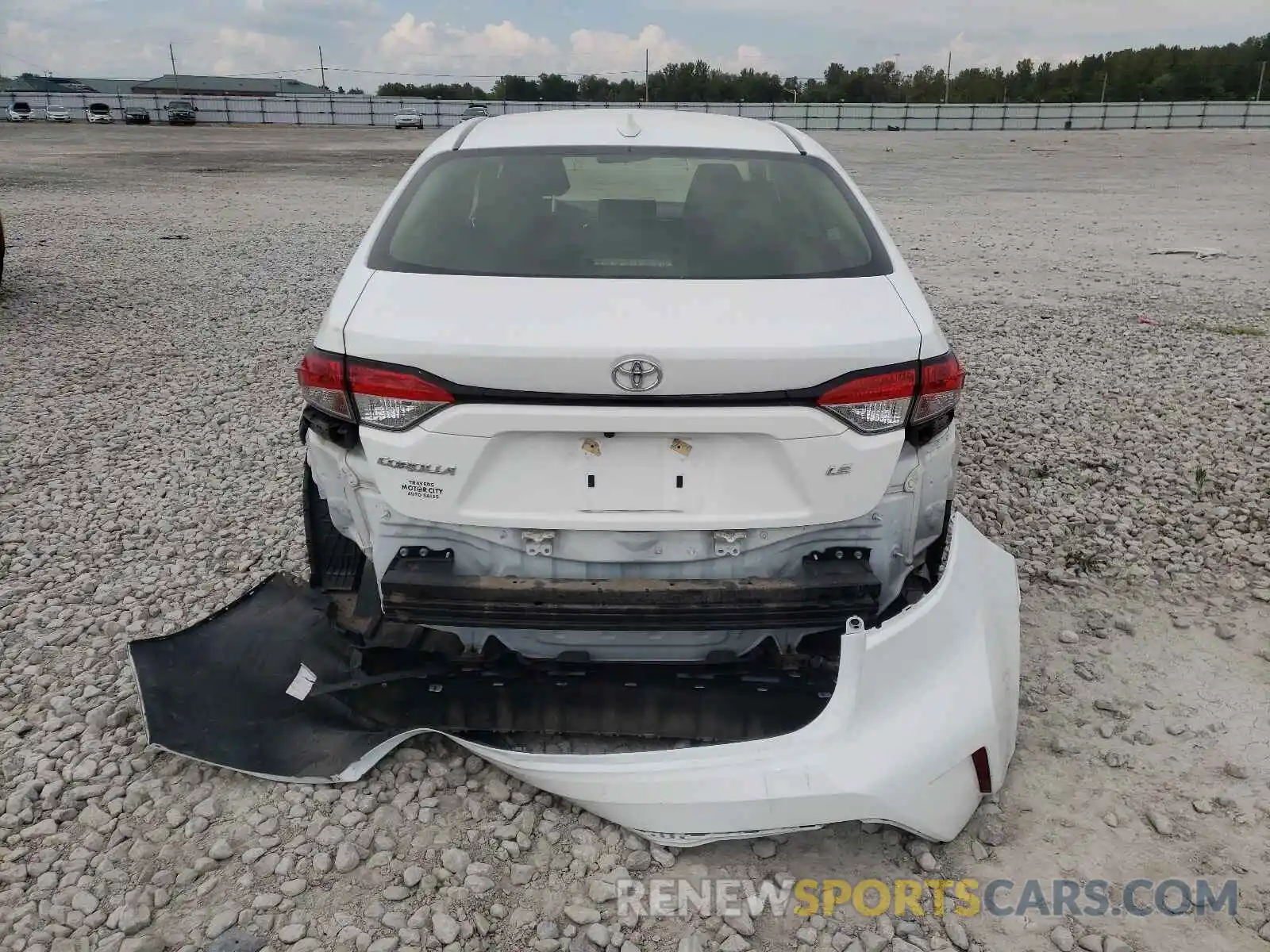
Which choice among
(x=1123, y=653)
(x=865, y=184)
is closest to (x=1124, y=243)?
(x=865, y=184)

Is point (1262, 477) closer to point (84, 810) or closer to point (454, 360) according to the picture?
point (454, 360)

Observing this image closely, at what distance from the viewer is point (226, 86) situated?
287ft

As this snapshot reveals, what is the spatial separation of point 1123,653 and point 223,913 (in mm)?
3077

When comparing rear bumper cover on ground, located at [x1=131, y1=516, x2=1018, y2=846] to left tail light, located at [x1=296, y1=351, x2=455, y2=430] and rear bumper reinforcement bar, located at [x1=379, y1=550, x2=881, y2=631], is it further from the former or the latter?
left tail light, located at [x1=296, y1=351, x2=455, y2=430]

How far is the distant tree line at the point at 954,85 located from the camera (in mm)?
60344

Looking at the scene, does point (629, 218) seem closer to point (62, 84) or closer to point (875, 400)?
point (875, 400)

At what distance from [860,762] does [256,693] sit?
192cm

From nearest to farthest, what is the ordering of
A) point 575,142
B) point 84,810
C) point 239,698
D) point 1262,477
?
point 84,810 < point 239,698 < point 575,142 < point 1262,477

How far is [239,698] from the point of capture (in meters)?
2.95

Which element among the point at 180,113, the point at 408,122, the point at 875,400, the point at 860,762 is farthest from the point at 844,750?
the point at 180,113

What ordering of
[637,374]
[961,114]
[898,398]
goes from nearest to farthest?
[637,374], [898,398], [961,114]

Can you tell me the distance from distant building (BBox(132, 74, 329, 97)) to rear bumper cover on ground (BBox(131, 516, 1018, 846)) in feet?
294

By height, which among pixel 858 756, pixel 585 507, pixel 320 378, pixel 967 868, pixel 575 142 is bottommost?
pixel 967 868

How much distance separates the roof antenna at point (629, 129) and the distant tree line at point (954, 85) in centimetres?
5909
